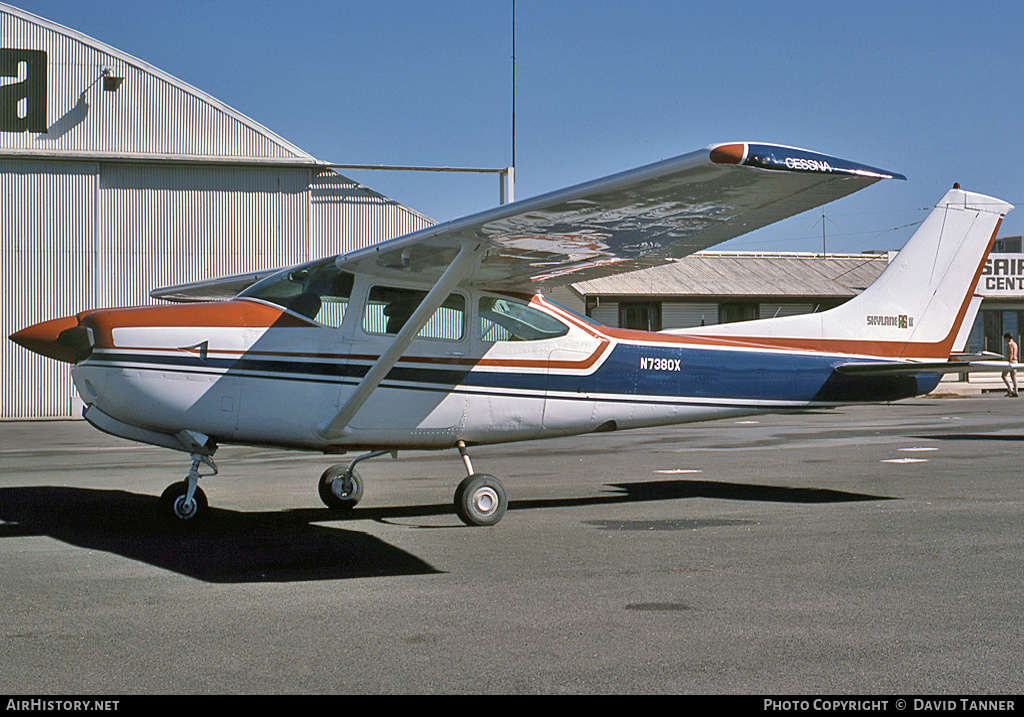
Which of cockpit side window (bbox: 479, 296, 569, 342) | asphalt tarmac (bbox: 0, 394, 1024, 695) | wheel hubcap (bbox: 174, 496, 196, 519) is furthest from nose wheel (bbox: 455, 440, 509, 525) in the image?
wheel hubcap (bbox: 174, 496, 196, 519)

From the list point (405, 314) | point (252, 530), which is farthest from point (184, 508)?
point (405, 314)

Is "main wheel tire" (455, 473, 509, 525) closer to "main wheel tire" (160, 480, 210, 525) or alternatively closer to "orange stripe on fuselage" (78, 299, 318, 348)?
"orange stripe on fuselage" (78, 299, 318, 348)

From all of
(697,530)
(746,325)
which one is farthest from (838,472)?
(697,530)

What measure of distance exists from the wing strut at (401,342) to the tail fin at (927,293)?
328cm

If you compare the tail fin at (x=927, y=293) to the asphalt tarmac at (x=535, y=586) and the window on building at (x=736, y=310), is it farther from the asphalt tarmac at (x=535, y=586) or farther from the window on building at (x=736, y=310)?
the window on building at (x=736, y=310)

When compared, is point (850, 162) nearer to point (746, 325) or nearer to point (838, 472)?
point (746, 325)

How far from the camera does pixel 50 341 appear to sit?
7004 millimetres

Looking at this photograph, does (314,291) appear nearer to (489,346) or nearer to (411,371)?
(411,371)

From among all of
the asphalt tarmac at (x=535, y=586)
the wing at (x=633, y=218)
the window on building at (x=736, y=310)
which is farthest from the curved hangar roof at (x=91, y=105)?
the wing at (x=633, y=218)

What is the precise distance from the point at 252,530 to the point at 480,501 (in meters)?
1.78

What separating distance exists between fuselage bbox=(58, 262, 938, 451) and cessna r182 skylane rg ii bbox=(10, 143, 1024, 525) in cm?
1

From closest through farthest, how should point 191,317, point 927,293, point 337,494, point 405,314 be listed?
point 191,317, point 405,314, point 337,494, point 927,293
